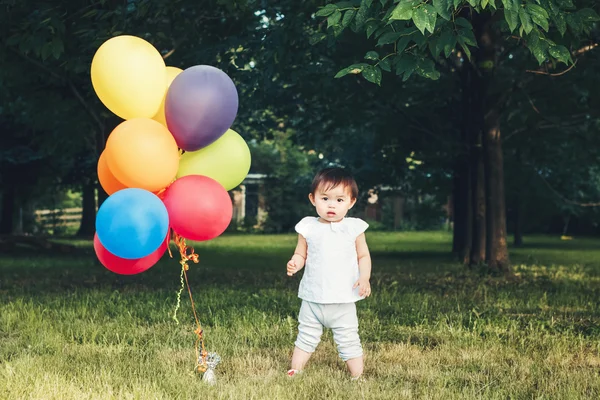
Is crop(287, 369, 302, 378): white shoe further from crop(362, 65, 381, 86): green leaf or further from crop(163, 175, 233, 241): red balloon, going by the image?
crop(362, 65, 381, 86): green leaf

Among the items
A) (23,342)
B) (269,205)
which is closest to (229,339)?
(23,342)

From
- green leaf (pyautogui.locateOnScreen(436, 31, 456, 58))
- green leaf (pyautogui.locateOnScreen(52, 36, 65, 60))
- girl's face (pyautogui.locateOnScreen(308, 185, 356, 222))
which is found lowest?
girl's face (pyautogui.locateOnScreen(308, 185, 356, 222))

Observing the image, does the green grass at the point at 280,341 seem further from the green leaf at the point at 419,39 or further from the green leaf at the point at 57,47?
the green leaf at the point at 57,47

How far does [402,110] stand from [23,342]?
967 cm

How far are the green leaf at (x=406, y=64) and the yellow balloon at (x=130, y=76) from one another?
5.21ft

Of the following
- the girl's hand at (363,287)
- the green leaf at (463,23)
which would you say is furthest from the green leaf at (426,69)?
the girl's hand at (363,287)

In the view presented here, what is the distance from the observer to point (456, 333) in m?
6.42

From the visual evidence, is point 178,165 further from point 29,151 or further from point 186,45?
point 29,151

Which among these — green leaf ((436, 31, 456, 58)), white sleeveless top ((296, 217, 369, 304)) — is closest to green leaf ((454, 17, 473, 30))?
green leaf ((436, 31, 456, 58))

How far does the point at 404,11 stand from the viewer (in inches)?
169

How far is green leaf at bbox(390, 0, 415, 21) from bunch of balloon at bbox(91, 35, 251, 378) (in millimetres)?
1185

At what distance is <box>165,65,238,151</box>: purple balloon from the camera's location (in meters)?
4.64

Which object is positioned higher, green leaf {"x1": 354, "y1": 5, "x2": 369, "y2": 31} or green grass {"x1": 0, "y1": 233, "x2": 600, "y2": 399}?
green leaf {"x1": 354, "y1": 5, "x2": 369, "y2": 31}

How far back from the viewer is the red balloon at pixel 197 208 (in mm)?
4562
